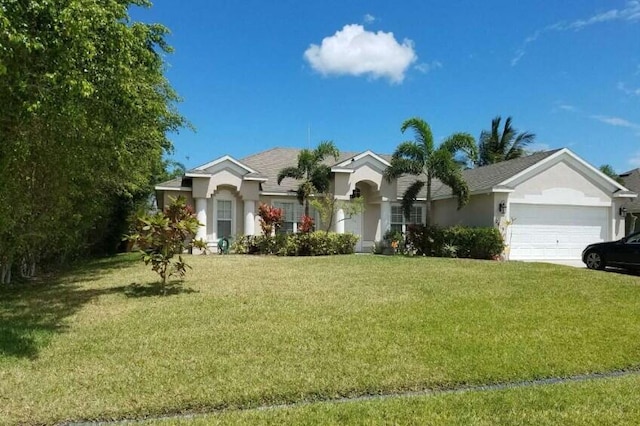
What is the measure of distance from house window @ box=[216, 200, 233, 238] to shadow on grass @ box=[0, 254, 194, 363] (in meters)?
7.89

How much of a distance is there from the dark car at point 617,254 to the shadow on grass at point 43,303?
45.2 feet

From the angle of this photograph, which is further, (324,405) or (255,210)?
(255,210)

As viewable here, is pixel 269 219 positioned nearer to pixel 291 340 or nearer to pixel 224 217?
pixel 224 217

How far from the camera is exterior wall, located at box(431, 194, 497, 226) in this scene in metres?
21.5

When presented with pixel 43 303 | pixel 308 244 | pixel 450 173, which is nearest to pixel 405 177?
pixel 450 173

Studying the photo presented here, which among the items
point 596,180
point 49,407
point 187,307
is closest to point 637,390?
point 49,407

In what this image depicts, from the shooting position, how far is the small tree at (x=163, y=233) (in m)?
10.9

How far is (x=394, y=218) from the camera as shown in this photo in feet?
83.9

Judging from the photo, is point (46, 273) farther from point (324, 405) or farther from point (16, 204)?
point (324, 405)

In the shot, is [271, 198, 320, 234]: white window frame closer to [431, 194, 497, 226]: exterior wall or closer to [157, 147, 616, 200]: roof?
[157, 147, 616, 200]: roof

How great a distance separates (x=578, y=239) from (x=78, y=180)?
20603 mm

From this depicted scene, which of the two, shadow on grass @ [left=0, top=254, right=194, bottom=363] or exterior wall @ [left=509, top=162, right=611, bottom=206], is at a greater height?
exterior wall @ [left=509, top=162, right=611, bottom=206]

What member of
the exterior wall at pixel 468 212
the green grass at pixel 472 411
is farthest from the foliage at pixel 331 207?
the green grass at pixel 472 411

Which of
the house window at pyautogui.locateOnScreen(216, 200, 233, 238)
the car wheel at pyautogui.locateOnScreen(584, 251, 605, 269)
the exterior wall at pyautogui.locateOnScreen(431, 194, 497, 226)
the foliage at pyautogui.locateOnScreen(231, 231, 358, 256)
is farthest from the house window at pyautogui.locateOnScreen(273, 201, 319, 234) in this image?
the car wheel at pyautogui.locateOnScreen(584, 251, 605, 269)
